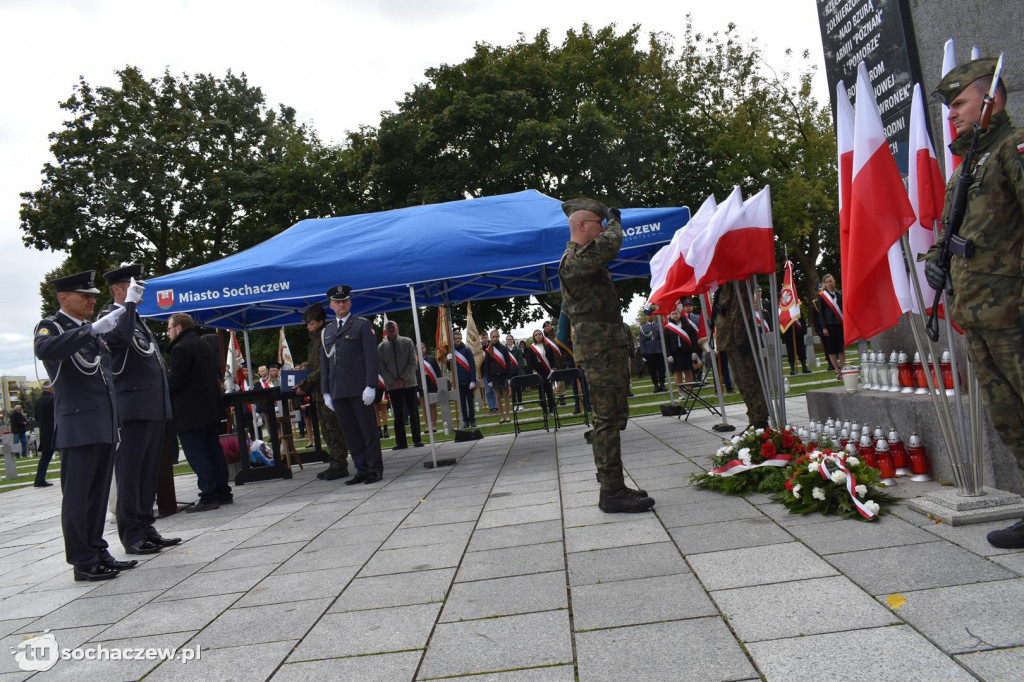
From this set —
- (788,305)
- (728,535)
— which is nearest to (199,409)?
(728,535)

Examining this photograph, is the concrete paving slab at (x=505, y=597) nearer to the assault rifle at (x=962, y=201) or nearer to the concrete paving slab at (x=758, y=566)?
the concrete paving slab at (x=758, y=566)

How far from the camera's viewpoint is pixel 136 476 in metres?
6.50

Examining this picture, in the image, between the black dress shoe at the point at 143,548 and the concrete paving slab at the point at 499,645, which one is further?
the black dress shoe at the point at 143,548

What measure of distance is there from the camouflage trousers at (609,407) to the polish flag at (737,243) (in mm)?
1498

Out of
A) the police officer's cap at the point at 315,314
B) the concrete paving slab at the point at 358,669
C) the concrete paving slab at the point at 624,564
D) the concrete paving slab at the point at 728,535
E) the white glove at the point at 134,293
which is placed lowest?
the concrete paving slab at the point at 358,669

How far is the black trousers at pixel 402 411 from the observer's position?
44.5 feet

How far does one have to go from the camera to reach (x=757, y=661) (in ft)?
9.34

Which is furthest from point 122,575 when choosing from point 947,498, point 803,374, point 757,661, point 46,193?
point 46,193

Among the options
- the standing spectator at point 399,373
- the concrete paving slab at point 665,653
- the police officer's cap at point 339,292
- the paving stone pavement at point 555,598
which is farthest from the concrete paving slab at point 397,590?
the standing spectator at point 399,373

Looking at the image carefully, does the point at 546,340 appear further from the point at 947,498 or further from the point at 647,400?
the point at 947,498

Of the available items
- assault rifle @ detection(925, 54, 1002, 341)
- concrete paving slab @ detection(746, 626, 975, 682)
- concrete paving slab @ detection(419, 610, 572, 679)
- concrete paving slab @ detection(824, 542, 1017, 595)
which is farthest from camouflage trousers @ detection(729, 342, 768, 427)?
concrete paving slab @ detection(746, 626, 975, 682)

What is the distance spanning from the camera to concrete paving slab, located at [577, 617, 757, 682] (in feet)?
9.23

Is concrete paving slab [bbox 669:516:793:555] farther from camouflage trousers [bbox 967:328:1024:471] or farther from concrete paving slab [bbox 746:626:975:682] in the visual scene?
concrete paving slab [bbox 746:626:975:682]

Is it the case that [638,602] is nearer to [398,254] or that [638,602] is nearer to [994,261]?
[994,261]
